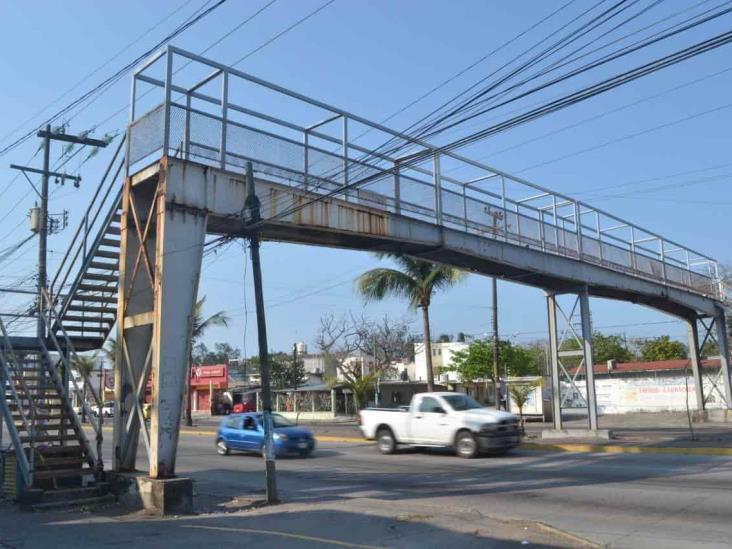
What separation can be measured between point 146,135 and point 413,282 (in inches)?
826

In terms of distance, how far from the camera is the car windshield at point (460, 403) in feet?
69.5

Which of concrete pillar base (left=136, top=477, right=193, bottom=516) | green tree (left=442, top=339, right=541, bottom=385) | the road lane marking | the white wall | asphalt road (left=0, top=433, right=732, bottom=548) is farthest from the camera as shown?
green tree (left=442, top=339, right=541, bottom=385)

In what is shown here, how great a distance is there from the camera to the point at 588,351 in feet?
81.7

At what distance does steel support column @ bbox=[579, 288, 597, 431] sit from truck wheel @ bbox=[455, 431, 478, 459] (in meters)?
6.29

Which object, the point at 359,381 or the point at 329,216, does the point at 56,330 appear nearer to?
the point at 329,216

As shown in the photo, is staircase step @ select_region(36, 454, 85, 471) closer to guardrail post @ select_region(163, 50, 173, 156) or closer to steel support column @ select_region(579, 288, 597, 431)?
guardrail post @ select_region(163, 50, 173, 156)

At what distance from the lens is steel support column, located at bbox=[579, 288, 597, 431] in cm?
2455

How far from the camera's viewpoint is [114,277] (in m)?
16.8

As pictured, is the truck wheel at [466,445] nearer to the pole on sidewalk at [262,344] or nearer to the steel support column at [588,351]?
the steel support column at [588,351]

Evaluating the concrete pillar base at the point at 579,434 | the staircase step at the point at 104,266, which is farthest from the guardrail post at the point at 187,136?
the concrete pillar base at the point at 579,434

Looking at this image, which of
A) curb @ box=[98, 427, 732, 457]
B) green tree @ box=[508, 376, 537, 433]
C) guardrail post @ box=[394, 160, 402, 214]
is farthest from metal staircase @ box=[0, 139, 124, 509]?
green tree @ box=[508, 376, 537, 433]

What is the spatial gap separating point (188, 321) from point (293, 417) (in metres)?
38.2

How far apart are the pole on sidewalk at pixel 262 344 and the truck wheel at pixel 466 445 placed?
813cm

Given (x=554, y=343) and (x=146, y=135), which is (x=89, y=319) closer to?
(x=146, y=135)
